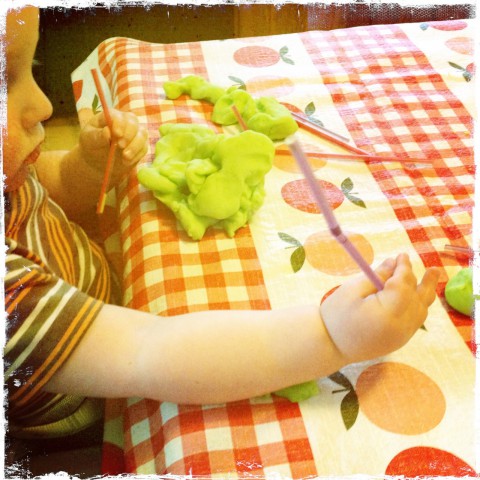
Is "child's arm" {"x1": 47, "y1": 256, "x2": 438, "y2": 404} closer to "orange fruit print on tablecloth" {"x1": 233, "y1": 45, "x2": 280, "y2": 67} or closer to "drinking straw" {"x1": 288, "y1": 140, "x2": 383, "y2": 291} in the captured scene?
"drinking straw" {"x1": 288, "y1": 140, "x2": 383, "y2": 291}

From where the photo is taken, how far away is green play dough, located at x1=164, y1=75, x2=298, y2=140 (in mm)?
796

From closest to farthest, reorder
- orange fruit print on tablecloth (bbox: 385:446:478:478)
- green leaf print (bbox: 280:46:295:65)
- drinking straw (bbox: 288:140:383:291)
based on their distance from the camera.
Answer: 1. drinking straw (bbox: 288:140:383:291)
2. orange fruit print on tablecloth (bbox: 385:446:478:478)
3. green leaf print (bbox: 280:46:295:65)

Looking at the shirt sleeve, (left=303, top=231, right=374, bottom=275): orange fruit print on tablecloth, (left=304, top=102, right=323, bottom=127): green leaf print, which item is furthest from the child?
(left=304, top=102, right=323, bottom=127): green leaf print

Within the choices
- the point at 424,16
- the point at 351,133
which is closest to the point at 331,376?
the point at 351,133

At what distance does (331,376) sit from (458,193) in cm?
34

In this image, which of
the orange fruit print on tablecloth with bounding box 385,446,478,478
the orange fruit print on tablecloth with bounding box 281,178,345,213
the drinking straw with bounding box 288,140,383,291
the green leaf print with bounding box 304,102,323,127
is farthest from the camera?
the green leaf print with bounding box 304,102,323,127

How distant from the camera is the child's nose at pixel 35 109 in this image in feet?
1.79

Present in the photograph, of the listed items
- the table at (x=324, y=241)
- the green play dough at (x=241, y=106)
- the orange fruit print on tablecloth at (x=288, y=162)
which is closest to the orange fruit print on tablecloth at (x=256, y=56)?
the table at (x=324, y=241)

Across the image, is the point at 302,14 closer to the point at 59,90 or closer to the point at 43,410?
the point at 59,90

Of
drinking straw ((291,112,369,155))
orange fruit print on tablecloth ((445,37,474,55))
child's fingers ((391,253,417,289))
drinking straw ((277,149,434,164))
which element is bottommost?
drinking straw ((277,149,434,164))

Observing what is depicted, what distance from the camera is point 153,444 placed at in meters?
0.53

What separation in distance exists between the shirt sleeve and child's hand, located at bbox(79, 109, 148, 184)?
27 centimetres

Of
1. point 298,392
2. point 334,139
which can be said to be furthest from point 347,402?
point 334,139

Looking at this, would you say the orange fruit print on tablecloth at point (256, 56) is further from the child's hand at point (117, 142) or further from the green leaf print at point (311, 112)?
the child's hand at point (117, 142)
